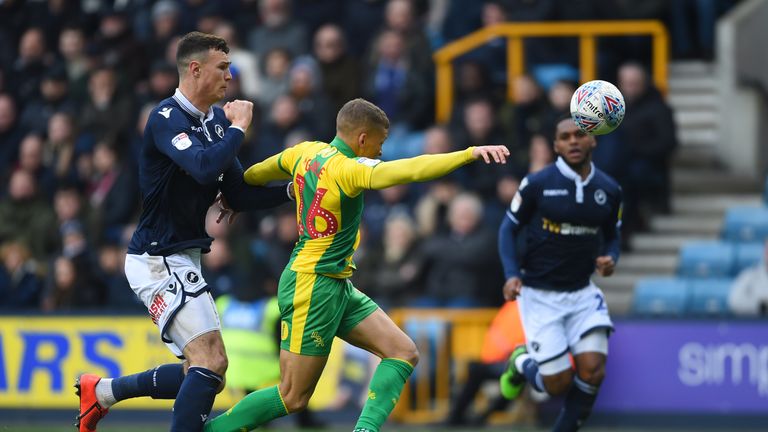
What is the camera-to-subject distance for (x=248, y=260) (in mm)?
16141

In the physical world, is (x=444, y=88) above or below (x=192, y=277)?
above

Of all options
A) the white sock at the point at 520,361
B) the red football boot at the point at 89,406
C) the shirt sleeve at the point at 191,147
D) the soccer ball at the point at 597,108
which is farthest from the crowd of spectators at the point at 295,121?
the shirt sleeve at the point at 191,147

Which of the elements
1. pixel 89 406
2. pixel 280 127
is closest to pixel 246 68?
pixel 280 127

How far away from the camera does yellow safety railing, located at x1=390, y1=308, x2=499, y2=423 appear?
48.4ft

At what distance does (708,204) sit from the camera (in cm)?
1692

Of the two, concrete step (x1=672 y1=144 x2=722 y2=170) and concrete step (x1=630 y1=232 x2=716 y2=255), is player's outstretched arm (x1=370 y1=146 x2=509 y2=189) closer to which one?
concrete step (x1=630 y1=232 x2=716 y2=255)

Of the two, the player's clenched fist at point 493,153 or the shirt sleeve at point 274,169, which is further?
the shirt sleeve at point 274,169

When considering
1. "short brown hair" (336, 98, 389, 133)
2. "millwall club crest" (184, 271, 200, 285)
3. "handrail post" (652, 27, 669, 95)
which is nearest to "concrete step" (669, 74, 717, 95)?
"handrail post" (652, 27, 669, 95)

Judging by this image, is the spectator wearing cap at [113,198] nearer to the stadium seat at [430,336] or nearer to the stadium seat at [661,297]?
the stadium seat at [430,336]

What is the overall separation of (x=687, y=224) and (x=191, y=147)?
9034 mm

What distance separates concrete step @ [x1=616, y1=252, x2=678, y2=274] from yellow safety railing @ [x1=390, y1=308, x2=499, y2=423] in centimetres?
222

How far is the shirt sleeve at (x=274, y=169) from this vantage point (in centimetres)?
934

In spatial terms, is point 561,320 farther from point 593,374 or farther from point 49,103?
point 49,103

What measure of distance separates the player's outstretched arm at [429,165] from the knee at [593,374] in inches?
106
